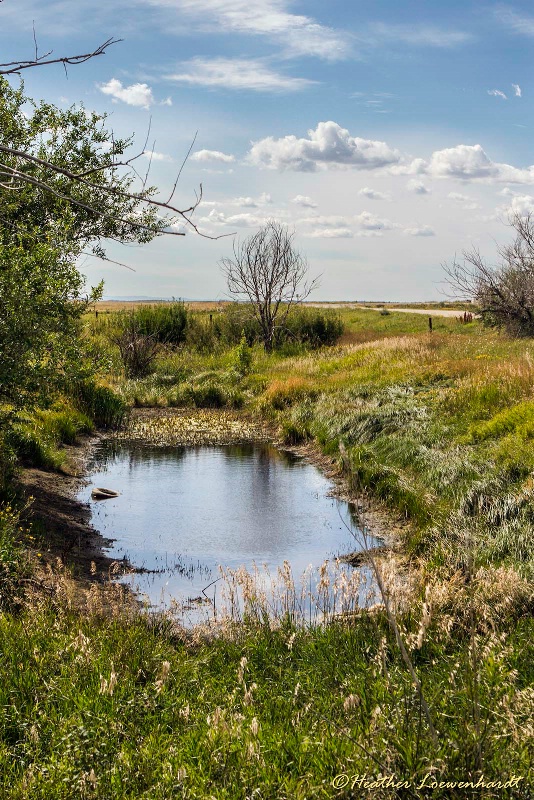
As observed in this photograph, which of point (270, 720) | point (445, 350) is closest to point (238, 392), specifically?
point (445, 350)

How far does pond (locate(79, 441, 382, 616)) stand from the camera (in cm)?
951

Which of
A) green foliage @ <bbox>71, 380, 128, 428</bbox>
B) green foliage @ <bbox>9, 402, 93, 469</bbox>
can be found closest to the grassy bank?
green foliage @ <bbox>9, 402, 93, 469</bbox>

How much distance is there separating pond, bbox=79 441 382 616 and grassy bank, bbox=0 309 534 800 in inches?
51.5

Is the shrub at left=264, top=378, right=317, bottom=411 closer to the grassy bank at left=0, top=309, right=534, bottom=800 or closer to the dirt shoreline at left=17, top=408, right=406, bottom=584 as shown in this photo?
the dirt shoreline at left=17, top=408, right=406, bottom=584

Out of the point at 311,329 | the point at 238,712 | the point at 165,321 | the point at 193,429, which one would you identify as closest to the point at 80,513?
the point at 238,712

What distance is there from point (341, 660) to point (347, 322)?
46.7 meters

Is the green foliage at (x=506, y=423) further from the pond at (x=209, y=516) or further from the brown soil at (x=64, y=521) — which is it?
the brown soil at (x=64, y=521)

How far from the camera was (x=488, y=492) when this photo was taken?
10.1 metres

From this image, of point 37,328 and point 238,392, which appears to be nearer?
point 37,328

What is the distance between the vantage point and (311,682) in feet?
16.7

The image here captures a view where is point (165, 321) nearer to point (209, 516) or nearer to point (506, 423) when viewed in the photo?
point (209, 516)

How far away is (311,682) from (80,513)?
7802mm

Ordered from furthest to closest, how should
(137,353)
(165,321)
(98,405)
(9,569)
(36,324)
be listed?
(165,321) < (137,353) < (98,405) < (36,324) < (9,569)

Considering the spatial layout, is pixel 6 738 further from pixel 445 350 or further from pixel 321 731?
pixel 445 350
